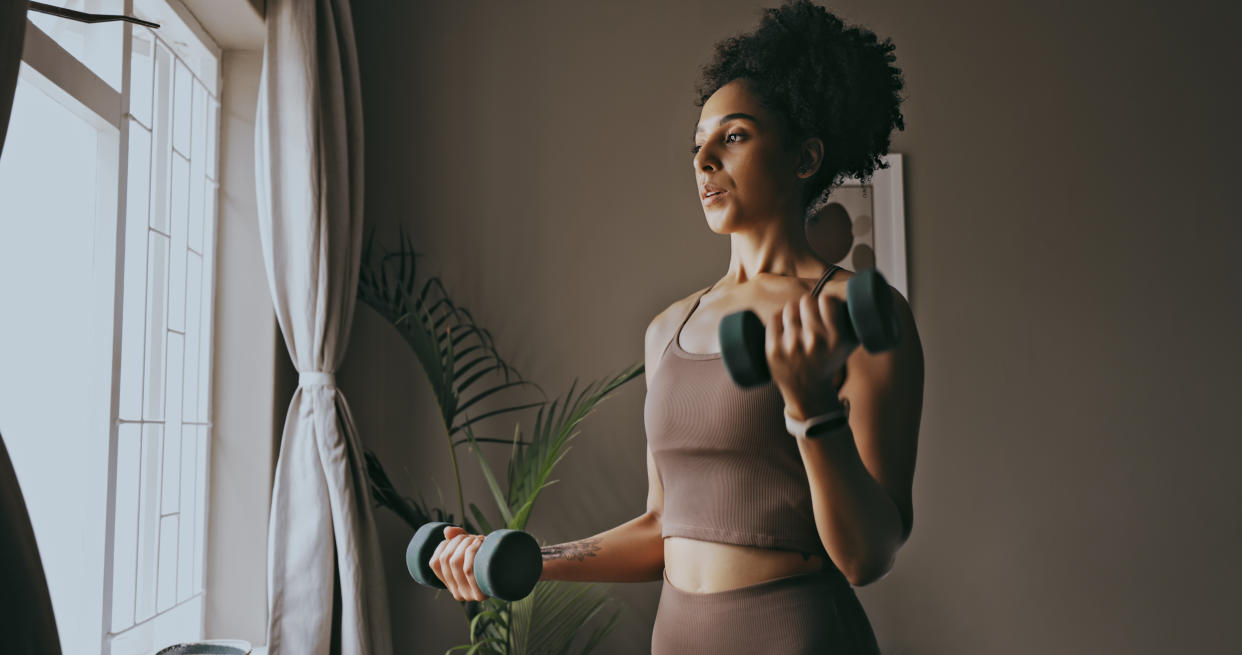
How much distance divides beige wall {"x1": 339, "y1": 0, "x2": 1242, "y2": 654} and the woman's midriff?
173 cm

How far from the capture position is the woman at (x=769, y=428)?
880 millimetres

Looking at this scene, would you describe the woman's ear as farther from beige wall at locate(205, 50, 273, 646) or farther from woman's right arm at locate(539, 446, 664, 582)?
beige wall at locate(205, 50, 273, 646)

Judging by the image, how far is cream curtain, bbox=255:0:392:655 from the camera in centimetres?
214

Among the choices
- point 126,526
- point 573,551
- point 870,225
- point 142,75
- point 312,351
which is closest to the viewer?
point 573,551

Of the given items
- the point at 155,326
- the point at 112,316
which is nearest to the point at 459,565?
the point at 112,316

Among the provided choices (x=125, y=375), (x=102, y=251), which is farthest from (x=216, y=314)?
(x=102, y=251)

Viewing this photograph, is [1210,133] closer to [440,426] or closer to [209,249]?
[440,426]

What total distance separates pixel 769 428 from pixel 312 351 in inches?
62.8

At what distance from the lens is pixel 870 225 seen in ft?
9.37

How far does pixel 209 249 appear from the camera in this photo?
2.37 meters

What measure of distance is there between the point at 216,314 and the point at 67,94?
0.78 meters

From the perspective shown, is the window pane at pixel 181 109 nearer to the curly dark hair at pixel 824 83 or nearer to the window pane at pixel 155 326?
the window pane at pixel 155 326

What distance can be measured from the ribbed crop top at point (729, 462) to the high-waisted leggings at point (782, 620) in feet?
0.13

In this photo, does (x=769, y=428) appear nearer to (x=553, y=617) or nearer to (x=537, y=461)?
(x=537, y=461)
